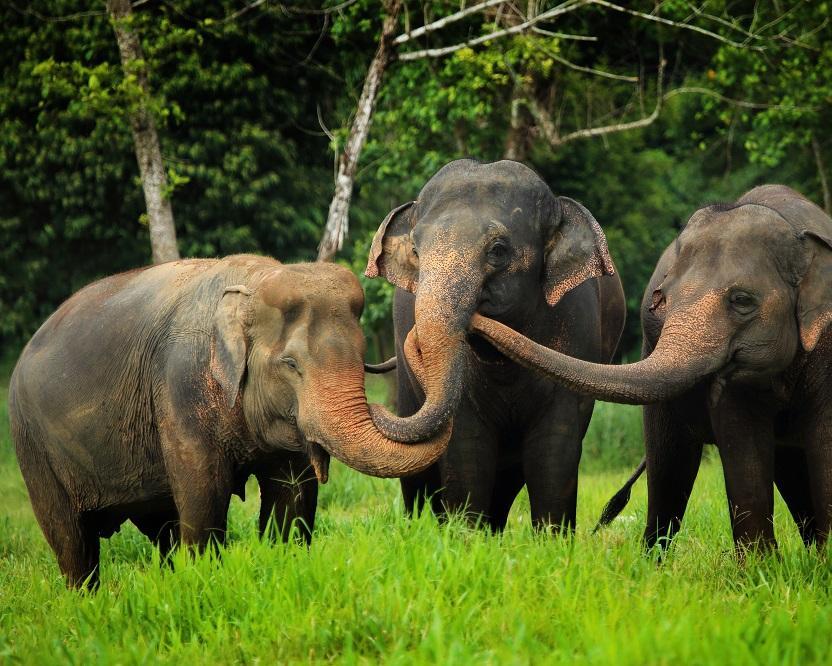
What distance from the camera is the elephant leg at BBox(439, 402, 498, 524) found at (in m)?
6.19

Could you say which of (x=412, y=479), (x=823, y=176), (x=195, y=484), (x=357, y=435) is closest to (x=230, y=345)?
(x=195, y=484)

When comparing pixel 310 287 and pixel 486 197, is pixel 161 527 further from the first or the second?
pixel 486 197

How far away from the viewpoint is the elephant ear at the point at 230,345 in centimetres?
559

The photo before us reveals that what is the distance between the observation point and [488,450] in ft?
20.5

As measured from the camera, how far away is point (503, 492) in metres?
7.24

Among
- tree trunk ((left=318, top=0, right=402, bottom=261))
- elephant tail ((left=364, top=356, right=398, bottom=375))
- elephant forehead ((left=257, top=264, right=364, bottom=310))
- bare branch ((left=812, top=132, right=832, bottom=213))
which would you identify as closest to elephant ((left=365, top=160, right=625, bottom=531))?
elephant tail ((left=364, top=356, right=398, bottom=375))

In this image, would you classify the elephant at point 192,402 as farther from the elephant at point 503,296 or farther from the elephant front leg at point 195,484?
the elephant at point 503,296

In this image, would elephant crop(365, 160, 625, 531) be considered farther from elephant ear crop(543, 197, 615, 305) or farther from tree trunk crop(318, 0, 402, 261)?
tree trunk crop(318, 0, 402, 261)

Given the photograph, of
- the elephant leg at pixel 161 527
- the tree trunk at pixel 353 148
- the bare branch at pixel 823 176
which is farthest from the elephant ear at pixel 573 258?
the bare branch at pixel 823 176

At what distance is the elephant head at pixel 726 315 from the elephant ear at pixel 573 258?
0.34 meters

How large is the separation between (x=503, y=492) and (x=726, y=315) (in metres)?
2.10

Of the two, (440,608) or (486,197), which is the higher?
(486,197)

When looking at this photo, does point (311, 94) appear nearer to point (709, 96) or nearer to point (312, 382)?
point (709, 96)

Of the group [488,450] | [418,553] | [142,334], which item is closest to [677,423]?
[488,450]
